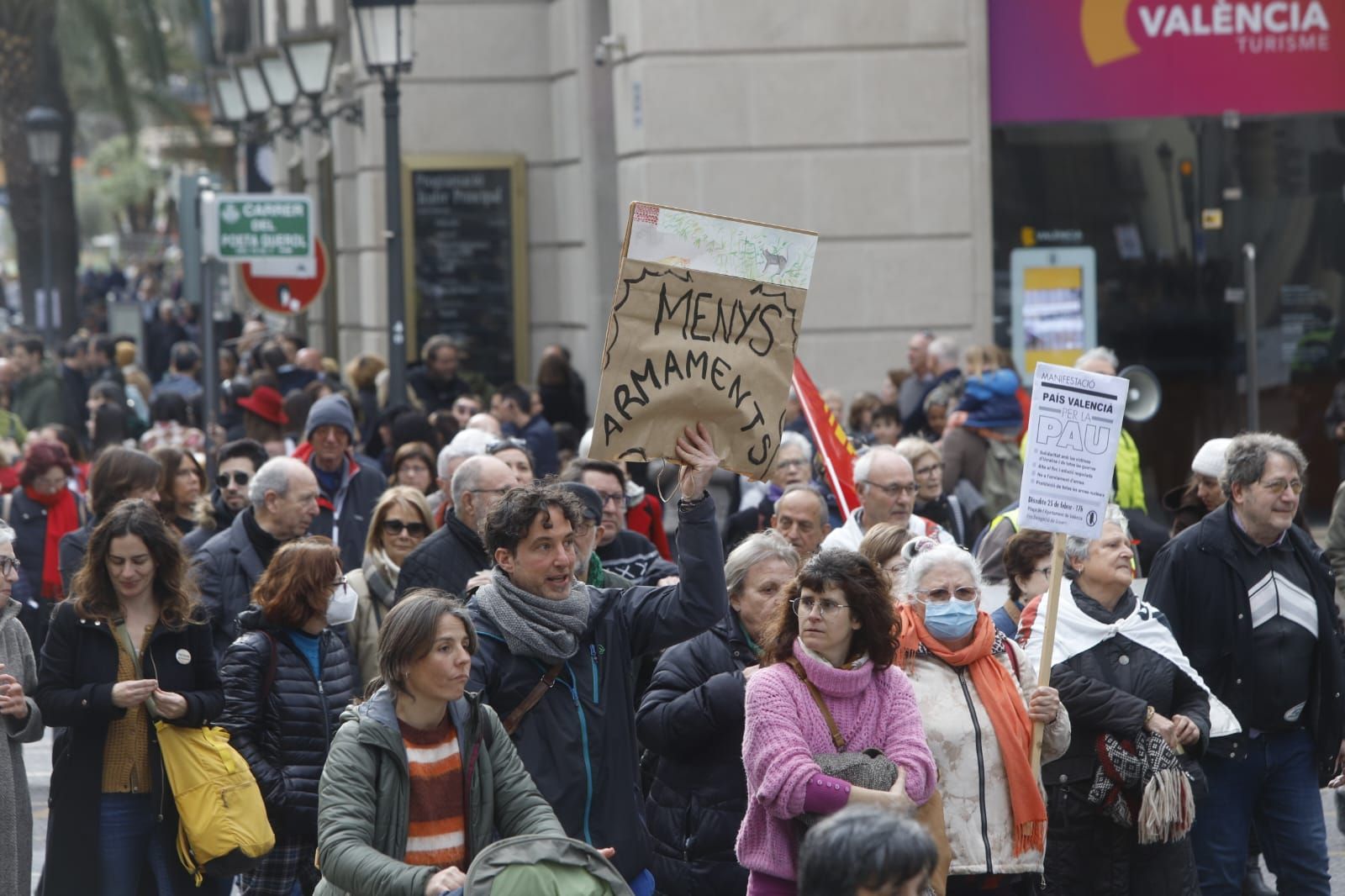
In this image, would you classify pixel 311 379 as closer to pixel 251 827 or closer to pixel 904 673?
pixel 251 827

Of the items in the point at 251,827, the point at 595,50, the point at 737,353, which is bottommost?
the point at 251,827

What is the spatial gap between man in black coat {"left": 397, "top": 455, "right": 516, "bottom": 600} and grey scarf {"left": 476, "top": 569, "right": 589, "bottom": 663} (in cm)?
182

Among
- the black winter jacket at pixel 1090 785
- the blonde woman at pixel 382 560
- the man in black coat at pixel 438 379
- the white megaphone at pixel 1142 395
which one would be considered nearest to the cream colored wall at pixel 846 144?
the white megaphone at pixel 1142 395

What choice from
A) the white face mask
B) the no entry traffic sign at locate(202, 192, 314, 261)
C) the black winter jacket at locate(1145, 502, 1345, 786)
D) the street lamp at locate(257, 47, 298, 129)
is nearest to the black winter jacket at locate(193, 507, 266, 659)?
the white face mask

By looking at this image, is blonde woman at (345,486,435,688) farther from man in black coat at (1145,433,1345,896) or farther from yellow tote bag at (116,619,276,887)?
man in black coat at (1145,433,1345,896)

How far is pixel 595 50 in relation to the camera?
58.2ft

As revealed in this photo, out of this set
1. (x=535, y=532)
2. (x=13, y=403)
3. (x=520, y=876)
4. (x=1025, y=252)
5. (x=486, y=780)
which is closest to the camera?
(x=520, y=876)

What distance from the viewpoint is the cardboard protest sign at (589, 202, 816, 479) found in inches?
225

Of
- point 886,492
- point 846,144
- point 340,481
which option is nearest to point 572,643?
point 886,492

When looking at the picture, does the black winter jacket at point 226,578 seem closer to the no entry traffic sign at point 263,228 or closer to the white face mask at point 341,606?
the white face mask at point 341,606

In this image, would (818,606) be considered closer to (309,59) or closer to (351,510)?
(351,510)

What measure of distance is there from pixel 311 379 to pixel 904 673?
1147 cm

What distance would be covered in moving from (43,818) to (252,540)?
3241mm

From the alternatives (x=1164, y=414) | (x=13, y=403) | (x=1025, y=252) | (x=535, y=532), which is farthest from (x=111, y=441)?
(x=535, y=532)
